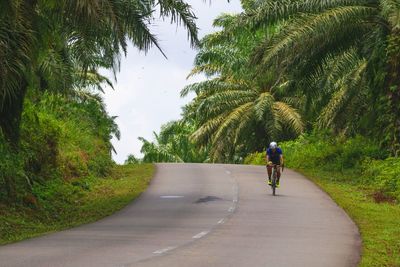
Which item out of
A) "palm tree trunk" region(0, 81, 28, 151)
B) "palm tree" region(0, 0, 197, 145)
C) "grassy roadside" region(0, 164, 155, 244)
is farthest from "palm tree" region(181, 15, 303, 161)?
"palm tree trunk" region(0, 81, 28, 151)

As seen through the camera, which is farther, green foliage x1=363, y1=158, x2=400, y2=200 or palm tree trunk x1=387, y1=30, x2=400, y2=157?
palm tree trunk x1=387, y1=30, x2=400, y2=157

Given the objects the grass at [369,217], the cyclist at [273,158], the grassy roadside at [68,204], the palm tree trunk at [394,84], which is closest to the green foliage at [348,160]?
the grass at [369,217]

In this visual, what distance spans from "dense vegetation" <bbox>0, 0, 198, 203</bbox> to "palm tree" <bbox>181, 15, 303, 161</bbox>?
16.1 m

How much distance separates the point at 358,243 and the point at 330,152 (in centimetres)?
2433

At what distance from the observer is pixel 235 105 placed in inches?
1938

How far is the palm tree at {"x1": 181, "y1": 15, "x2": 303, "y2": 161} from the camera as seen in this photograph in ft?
155

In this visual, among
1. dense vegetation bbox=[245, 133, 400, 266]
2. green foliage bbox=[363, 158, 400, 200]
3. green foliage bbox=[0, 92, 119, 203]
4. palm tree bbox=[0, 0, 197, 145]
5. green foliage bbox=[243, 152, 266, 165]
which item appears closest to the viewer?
dense vegetation bbox=[245, 133, 400, 266]

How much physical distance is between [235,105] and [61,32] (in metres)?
27.8

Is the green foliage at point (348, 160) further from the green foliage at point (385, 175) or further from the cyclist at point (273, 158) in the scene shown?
the cyclist at point (273, 158)

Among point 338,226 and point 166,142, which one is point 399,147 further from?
point 166,142

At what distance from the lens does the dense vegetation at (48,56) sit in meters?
17.5

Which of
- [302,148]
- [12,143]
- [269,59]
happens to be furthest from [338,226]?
[302,148]

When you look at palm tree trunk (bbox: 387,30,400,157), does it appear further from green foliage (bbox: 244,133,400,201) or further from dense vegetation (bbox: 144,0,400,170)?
green foliage (bbox: 244,133,400,201)

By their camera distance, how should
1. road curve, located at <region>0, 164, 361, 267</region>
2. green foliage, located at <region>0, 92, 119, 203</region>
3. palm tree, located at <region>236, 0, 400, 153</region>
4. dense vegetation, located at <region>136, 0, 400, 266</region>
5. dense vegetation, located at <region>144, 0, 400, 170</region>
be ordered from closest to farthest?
road curve, located at <region>0, 164, 361, 267</region> < green foliage, located at <region>0, 92, 119, 203</region> < dense vegetation, located at <region>136, 0, 400, 266</region> < palm tree, located at <region>236, 0, 400, 153</region> < dense vegetation, located at <region>144, 0, 400, 170</region>
